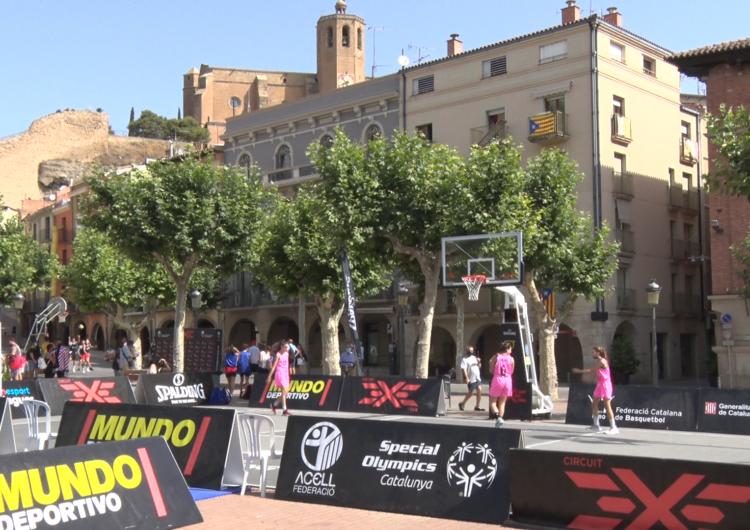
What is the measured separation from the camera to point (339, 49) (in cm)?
8981

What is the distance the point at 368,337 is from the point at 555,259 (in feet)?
68.6

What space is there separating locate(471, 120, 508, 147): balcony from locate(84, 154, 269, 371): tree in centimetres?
1243

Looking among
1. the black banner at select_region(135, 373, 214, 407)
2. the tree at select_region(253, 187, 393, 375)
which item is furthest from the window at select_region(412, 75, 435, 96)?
the black banner at select_region(135, 373, 214, 407)

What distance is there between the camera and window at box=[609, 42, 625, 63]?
36.4m

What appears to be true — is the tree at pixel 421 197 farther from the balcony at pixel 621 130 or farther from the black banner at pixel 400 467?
the black banner at pixel 400 467

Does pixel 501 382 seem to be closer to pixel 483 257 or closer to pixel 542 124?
pixel 483 257

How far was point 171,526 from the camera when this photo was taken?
8922 millimetres

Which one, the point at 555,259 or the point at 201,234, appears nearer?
the point at 555,259

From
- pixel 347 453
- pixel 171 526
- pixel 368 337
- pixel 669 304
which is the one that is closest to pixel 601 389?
pixel 347 453

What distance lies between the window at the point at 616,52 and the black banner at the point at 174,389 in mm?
21383

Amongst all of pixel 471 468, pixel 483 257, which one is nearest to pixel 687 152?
pixel 483 257

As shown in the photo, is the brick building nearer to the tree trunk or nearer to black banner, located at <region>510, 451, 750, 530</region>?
the tree trunk

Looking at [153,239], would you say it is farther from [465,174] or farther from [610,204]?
[610,204]

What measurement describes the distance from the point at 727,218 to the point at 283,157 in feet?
74.8
